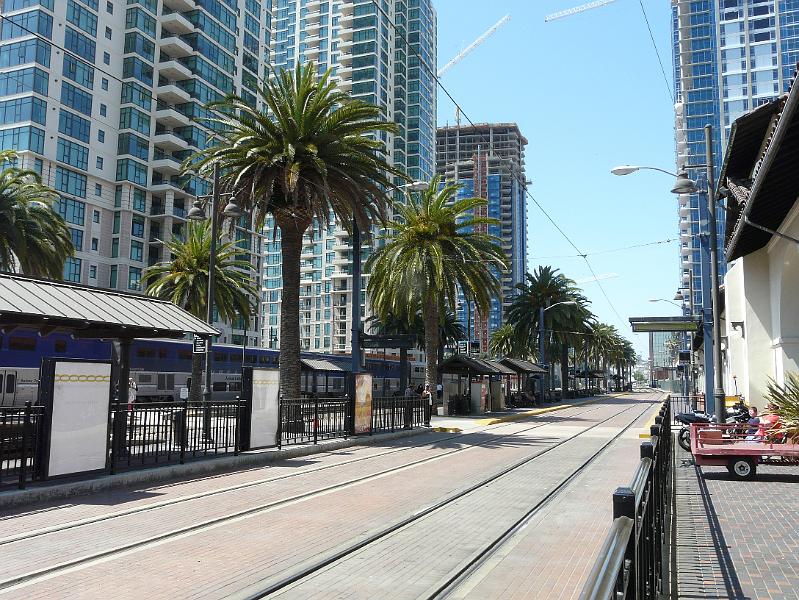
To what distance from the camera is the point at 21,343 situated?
3095cm

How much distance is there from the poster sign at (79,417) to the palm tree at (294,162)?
1118cm

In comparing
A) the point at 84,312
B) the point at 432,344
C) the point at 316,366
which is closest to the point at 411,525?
the point at 84,312

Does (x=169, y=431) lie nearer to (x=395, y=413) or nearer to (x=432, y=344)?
(x=395, y=413)

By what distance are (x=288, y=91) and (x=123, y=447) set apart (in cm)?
1395

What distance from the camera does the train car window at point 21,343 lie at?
30481mm

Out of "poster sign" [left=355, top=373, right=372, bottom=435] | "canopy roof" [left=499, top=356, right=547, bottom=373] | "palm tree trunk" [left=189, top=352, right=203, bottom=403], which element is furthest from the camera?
"canopy roof" [left=499, top=356, right=547, bottom=373]

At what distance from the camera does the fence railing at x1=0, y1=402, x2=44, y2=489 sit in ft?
36.1

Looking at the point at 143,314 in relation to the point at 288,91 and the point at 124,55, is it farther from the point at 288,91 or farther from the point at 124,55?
the point at 124,55

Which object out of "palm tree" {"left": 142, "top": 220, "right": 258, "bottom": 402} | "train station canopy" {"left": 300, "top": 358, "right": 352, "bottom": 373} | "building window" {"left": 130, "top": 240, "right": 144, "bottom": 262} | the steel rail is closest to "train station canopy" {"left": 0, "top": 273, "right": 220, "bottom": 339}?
the steel rail

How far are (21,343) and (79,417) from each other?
22002 millimetres

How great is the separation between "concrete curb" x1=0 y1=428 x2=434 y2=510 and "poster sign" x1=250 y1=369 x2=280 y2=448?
1.06 feet

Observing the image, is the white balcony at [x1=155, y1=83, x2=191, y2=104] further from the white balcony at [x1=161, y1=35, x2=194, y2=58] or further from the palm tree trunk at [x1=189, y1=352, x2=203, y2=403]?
the palm tree trunk at [x1=189, y1=352, x2=203, y2=403]

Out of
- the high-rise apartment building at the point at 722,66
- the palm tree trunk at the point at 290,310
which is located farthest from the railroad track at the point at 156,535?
the high-rise apartment building at the point at 722,66

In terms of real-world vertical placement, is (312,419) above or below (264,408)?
below
